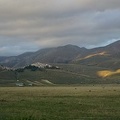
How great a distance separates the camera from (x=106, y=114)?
33.2 m

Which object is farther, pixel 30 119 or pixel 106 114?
pixel 106 114

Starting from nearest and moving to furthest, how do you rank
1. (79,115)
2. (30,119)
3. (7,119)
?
1. (30,119)
2. (7,119)
3. (79,115)

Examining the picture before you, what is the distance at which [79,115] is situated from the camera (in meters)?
32.7

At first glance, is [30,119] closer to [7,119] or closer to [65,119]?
[7,119]

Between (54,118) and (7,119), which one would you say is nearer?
(7,119)

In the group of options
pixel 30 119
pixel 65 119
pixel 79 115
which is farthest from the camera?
pixel 79 115

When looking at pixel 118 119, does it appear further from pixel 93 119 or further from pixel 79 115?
pixel 79 115

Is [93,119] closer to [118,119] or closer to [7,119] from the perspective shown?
[118,119]

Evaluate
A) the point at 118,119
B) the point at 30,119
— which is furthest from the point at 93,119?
the point at 30,119

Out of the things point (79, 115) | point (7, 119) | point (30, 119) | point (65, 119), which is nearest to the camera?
point (30, 119)

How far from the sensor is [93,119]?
29.9 meters

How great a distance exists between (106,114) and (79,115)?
267 centimetres

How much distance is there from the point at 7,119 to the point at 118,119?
920 cm

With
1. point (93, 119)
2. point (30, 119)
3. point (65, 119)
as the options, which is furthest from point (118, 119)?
point (30, 119)
